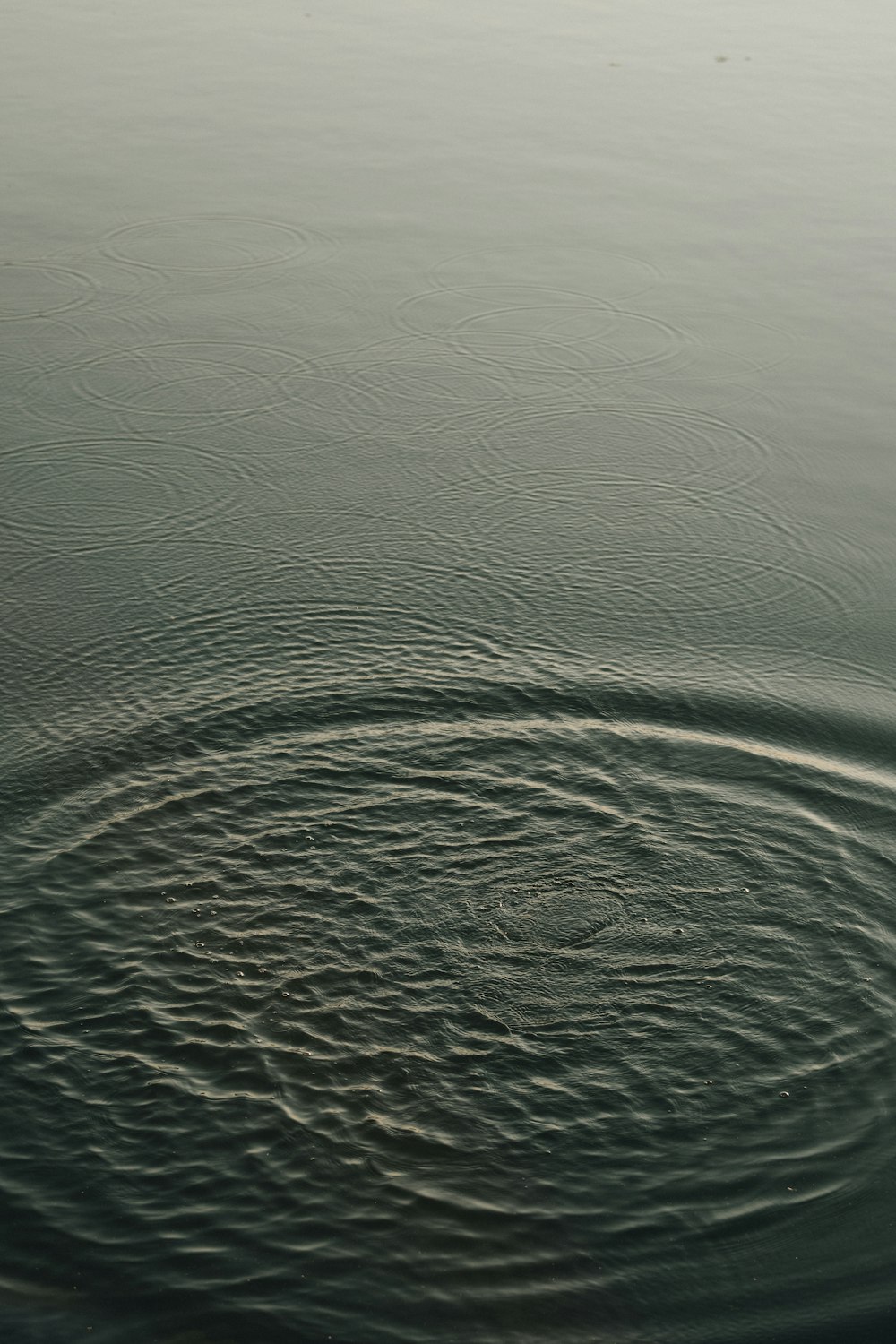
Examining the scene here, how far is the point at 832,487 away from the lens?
984 cm

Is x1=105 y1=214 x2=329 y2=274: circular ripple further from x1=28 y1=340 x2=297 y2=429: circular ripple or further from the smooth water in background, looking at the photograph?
x1=28 y1=340 x2=297 y2=429: circular ripple

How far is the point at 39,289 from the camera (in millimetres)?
11727

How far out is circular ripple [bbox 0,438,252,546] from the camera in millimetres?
9008

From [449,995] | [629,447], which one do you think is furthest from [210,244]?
[449,995]

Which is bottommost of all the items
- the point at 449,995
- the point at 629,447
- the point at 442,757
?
the point at 449,995

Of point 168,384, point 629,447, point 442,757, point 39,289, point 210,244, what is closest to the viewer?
point 442,757

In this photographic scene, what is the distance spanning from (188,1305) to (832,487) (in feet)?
22.0

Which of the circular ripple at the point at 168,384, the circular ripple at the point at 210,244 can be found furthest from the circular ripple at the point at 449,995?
the circular ripple at the point at 210,244

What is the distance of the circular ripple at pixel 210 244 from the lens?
1227 centimetres

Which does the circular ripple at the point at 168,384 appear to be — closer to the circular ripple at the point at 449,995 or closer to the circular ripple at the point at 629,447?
the circular ripple at the point at 629,447

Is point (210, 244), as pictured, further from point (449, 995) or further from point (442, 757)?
point (449, 995)

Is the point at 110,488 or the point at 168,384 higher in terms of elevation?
the point at 168,384

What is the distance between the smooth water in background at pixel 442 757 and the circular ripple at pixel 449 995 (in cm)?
2

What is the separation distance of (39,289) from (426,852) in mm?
6851
